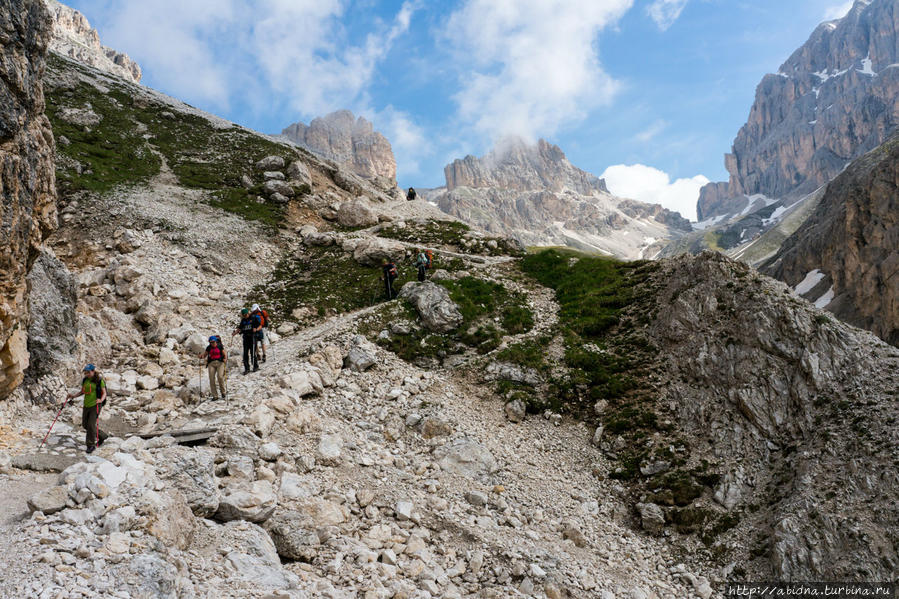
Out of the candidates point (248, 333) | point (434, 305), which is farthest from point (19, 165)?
point (434, 305)

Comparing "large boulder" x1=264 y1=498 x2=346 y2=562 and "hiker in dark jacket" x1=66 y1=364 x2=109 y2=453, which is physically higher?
"hiker in dark jacket" x1=66 y1=364 x2=109 y2=453

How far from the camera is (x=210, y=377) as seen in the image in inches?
682

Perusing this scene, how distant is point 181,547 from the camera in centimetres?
886

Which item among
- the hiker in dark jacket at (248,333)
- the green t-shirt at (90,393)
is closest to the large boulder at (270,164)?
the hiker in dark jacket at (248,333)

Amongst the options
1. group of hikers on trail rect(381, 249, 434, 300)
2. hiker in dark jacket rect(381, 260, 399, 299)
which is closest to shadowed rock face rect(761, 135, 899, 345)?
group of hikers on trail rect(381, 249, 434, 300)

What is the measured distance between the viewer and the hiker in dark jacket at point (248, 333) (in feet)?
68.1

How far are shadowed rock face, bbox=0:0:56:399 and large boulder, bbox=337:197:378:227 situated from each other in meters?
31.0

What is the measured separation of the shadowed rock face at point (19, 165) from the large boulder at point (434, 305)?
16.6 m

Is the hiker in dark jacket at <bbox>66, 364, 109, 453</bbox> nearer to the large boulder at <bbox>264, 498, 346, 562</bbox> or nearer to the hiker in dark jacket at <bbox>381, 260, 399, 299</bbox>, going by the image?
the large boulder at <bbox>264, 498, 346, 562</bbox>

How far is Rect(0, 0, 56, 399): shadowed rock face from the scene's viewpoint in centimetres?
1278

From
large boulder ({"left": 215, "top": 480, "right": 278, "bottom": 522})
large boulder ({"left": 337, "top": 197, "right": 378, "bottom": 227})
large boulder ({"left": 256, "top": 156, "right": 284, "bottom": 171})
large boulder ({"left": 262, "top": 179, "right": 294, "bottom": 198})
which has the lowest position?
large boulder ({"left": 215, "top": 480, "right": 278, "bottom": 522})

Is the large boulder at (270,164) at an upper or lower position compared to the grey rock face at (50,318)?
upper

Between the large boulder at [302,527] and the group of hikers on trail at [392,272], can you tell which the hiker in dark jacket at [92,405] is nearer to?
the large boulder at [302,527]

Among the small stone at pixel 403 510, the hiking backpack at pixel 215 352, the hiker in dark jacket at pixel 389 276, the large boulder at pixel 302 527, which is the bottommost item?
the small stone at pixel 403 510
